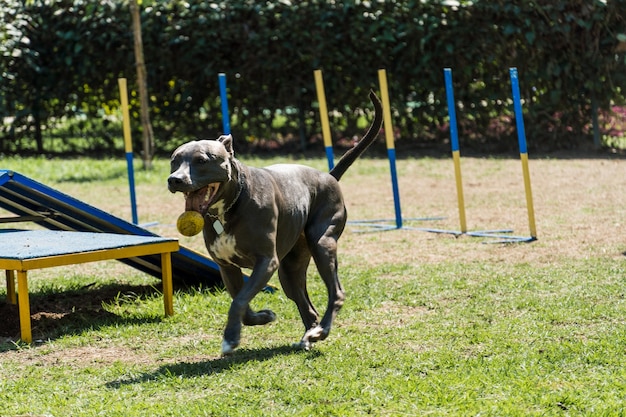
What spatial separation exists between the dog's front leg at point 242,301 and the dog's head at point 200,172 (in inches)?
18.0

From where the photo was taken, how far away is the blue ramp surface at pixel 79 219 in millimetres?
6734

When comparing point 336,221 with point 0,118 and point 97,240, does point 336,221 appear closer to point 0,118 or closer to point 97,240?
point 97,240

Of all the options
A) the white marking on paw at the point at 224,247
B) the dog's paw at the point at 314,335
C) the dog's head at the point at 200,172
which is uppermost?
the dog's head at the point at 200,172

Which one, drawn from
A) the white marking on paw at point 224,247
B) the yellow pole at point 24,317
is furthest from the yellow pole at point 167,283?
the white marking on paw at point 224,247

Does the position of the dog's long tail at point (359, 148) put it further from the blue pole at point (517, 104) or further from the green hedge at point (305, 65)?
the green hedge at point (305, 65)

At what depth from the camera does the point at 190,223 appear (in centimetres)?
500

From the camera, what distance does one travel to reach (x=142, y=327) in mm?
Result: 6391

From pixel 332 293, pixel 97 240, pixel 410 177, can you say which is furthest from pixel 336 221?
pixel 410 177

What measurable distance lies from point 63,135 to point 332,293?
11792mm

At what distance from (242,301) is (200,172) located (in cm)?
72

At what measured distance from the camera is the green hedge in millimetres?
14758

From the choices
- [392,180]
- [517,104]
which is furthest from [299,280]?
[392,180]

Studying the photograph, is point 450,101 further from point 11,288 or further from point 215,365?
point 215,365

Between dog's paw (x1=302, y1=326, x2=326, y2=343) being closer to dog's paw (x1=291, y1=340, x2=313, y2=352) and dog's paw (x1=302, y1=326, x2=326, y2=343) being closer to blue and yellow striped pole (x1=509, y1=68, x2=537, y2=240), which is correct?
dog's paw (x1=291, y1=340, x2=313, y2=352)
